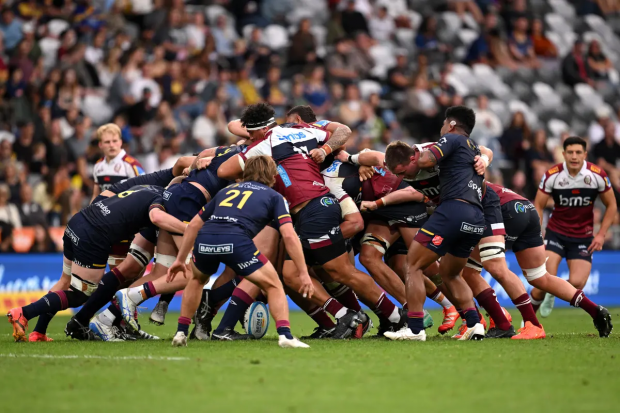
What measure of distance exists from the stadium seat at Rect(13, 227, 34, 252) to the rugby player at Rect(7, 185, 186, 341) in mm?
6463

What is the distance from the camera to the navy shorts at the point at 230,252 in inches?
329

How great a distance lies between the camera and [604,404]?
5539mm

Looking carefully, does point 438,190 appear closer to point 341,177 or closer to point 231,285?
point 341,177

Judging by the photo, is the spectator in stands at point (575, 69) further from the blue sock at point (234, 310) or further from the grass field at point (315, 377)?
the blue sock at point (234, 310)

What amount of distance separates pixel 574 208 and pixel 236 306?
559 centimetres

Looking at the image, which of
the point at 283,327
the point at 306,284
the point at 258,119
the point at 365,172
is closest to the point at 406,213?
the point at 365,172

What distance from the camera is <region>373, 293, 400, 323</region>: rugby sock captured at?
10250 millimetres

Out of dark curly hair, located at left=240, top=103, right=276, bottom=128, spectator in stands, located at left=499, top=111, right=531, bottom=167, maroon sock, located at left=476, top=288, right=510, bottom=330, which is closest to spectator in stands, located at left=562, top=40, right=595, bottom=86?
spectator in stands, located at left=499, top=111, right=531, bottom=167

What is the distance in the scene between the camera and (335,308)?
10203 mm

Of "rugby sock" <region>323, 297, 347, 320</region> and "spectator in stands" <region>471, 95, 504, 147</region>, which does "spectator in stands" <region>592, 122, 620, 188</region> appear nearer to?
"spectator in stands" <region>471, 95, 504, 147</region>

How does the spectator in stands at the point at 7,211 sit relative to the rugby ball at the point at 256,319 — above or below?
above

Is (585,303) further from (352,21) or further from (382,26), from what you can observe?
(382,26)

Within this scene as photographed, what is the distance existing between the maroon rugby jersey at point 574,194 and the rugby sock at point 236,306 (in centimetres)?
510

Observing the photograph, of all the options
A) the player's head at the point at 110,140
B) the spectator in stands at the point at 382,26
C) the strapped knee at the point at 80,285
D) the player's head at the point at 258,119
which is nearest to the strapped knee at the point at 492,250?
the player's head at the point at 258,119
